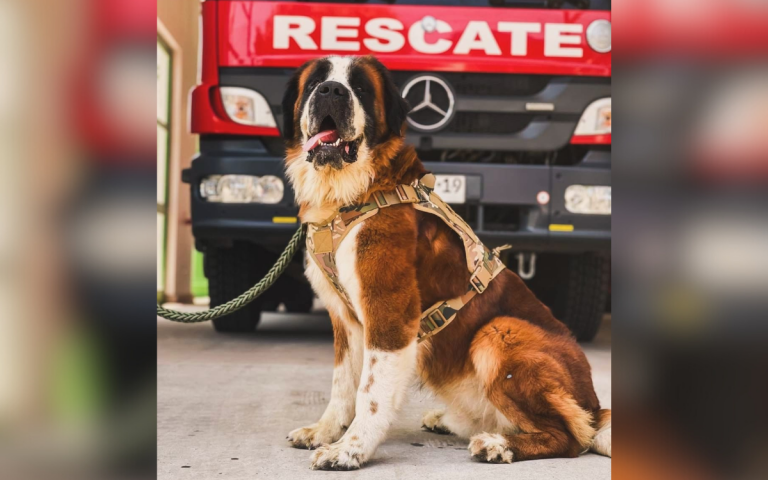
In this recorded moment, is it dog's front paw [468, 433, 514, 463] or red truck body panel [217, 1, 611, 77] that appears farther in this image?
red truck body panel [217, 1, 611, 77]

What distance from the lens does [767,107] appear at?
75cm

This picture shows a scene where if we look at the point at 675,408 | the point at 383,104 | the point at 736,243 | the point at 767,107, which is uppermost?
the point at 383,104

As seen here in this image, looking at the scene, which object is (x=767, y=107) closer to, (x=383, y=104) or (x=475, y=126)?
(x=383, y=104)

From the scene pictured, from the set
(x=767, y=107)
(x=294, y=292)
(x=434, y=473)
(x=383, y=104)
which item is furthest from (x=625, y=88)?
(x=294, y=292)

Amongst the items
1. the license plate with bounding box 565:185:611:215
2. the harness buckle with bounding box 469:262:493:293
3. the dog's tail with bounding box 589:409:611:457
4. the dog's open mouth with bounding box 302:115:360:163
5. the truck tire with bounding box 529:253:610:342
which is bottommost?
the dog's tail with bounding box 589:409:611:457

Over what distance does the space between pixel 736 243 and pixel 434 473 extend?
1.70 metres

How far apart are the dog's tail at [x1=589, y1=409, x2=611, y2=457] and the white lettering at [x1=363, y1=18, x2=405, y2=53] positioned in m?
2.84

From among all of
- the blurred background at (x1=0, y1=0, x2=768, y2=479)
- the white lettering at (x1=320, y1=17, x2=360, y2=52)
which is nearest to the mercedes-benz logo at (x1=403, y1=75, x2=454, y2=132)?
the white lettering at (x1=320, y1=17, x2=360, y2=52)

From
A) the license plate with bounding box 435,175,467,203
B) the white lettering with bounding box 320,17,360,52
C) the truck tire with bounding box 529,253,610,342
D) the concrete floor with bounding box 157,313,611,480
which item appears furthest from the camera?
the truck tire with bounding box 529,253,610,342

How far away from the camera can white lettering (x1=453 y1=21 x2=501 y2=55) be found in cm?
454

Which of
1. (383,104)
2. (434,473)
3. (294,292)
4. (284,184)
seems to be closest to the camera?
(434,473)

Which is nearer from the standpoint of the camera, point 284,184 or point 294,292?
point 284,184

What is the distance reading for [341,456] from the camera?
7.49ft

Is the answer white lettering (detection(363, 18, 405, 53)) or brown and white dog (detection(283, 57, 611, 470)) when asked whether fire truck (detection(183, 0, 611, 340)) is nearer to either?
white lettering (detection(363, 18, 405, 53))
